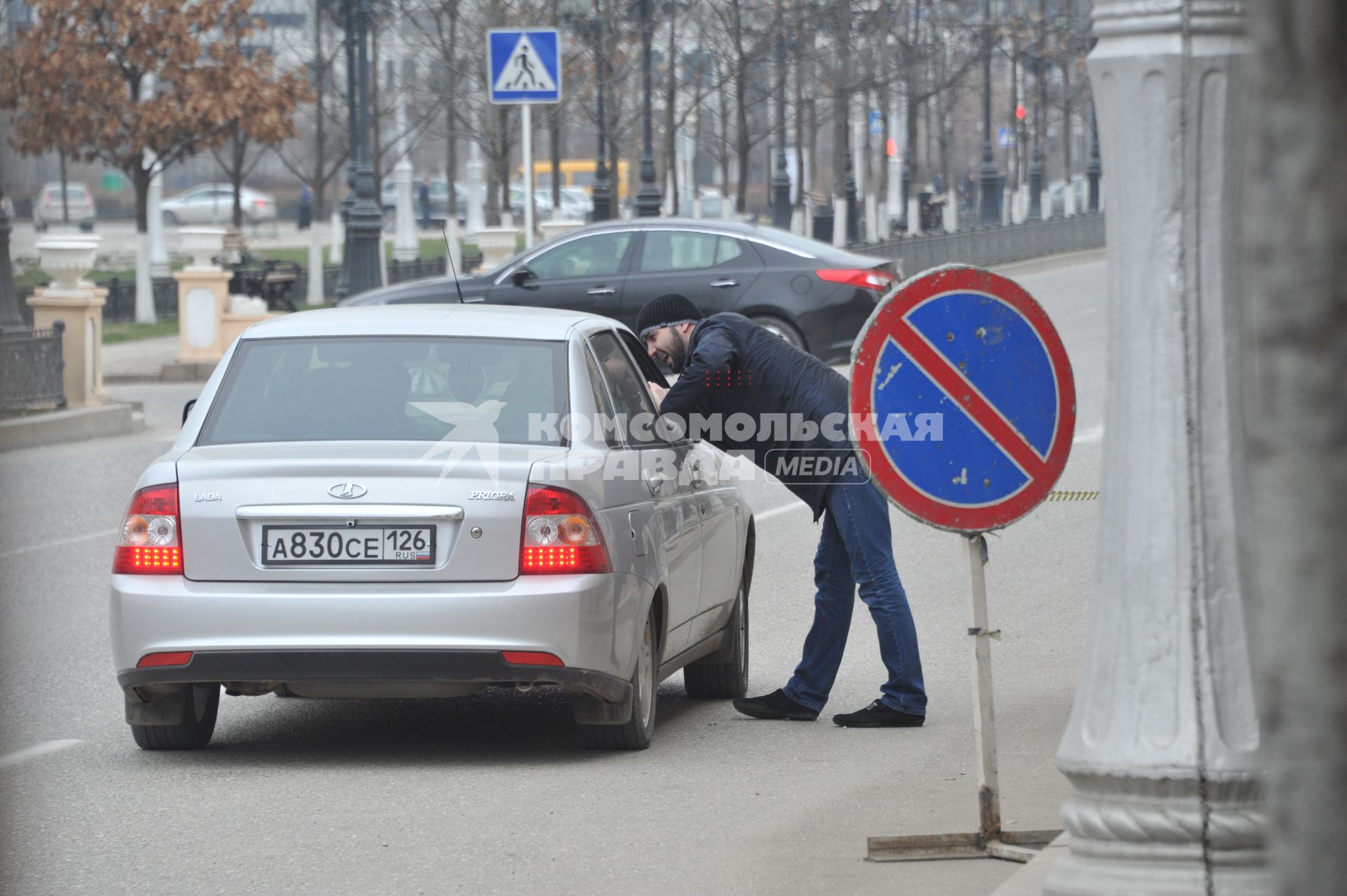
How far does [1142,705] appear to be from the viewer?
4219 mm

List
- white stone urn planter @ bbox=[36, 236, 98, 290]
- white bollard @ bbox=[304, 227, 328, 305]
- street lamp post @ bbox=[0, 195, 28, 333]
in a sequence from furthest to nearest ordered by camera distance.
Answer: white bollard @ bbox=[304, 227, 328, 305]
white stone urn planter @ bbox=[36, 236, 98, 290]
street lamp post @ bbox=[0, 195, 28, 333]

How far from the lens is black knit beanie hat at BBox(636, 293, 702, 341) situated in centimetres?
778

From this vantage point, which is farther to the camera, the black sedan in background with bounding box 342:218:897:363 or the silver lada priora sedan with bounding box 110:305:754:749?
the black sedan in background with bounding box 342:218:897:363

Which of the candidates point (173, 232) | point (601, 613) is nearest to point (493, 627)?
point (601, 613)

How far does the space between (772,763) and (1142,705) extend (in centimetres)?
265

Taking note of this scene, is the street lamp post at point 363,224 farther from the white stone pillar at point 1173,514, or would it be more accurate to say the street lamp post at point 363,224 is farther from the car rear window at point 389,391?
the white stone pillar at point 1173,514

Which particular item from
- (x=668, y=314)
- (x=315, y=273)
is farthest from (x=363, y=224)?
(x=668, y=314)

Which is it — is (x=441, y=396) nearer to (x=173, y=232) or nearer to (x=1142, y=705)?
(x=1142, y=705)

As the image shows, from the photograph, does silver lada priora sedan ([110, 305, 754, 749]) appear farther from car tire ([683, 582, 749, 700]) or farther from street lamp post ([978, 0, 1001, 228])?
street lamp post ([978, 0, 1001, 228])

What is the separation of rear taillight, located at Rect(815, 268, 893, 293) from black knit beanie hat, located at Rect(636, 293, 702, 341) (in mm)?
11765

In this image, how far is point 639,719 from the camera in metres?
6.78

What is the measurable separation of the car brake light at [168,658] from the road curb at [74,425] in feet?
38.3

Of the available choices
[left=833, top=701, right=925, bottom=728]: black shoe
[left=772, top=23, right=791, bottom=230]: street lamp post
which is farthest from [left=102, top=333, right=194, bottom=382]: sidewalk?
[left=833, top=701, right=925, bottom=728]: black shoe

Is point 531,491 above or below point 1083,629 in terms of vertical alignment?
above
